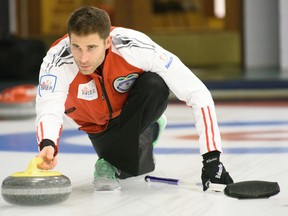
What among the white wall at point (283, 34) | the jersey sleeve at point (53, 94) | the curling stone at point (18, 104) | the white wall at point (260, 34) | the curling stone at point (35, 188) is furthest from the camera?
the white wall at point (260, 34)

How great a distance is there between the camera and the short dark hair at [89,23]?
9.73 feet

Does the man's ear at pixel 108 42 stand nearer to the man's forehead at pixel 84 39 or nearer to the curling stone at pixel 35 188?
the man's forehead at pixel 84 39

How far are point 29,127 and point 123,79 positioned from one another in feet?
9.51

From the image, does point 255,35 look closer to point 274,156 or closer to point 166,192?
point 274,156

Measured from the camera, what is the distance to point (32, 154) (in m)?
4.41

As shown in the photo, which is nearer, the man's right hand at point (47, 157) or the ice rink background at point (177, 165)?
the ice rink background at point (177, 165)

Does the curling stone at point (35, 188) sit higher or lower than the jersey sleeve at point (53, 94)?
lower

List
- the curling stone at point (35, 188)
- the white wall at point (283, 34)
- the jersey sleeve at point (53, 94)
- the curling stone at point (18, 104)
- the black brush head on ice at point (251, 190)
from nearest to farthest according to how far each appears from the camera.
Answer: the curling stone at point (35, 188)
the black brush head on ice at point (251, 190)
the jersey sleeve at point (53, 94)
the curling stone at point (18, 104)
the white wall at point (283, 34)

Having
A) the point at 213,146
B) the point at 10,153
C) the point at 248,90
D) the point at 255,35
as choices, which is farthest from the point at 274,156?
the point at 255,35

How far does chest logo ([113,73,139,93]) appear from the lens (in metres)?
3.27

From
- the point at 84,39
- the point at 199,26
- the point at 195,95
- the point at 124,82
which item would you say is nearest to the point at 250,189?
the point at 195,95

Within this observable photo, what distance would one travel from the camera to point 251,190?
2975mm

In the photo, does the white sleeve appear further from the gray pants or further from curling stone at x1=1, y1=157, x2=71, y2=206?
curling stone at x1=1, y1=157, x2=71, y2=206

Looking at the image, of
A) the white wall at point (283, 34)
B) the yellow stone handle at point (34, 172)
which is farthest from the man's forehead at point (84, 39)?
the white wall at point (283, 34)
